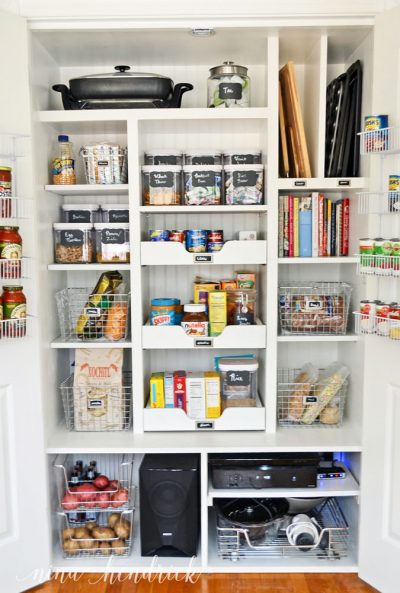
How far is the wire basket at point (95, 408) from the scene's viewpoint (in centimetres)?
238

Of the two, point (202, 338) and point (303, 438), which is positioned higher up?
point (202, 338)

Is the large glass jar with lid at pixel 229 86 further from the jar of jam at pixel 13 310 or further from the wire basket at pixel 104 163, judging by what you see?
the jar of jam at pixel 13 310

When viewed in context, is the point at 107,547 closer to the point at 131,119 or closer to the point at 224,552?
the point at 224,552

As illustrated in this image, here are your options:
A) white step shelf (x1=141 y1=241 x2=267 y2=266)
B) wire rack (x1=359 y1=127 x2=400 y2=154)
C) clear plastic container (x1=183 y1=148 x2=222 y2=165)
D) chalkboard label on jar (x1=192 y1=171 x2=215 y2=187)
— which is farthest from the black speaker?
wire rack (x1=359 y1=127 x2=400 y2=154)

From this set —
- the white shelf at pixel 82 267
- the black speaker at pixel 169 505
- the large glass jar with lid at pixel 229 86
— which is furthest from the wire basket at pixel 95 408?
the large glass jar with lid at pixel 229 86

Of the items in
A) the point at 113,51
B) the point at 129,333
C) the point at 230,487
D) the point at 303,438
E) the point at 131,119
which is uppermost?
the point at 113,51

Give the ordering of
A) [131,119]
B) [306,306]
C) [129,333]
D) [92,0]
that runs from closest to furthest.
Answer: [92,0]
[131,119]
[306,306]
[129,333]

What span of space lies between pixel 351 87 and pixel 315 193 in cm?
44

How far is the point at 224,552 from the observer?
2309mm

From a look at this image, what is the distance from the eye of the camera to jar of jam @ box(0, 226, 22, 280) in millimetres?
1962

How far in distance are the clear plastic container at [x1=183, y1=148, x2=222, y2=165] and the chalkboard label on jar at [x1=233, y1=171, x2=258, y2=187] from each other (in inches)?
4.6

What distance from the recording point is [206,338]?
7.59 ft

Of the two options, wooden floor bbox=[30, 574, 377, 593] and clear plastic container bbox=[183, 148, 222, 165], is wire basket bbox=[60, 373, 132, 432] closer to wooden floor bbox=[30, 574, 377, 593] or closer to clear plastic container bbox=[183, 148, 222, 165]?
wooden floor bbox=[30, 574, 377, 593]

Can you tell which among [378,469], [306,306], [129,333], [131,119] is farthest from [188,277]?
[378,469]
